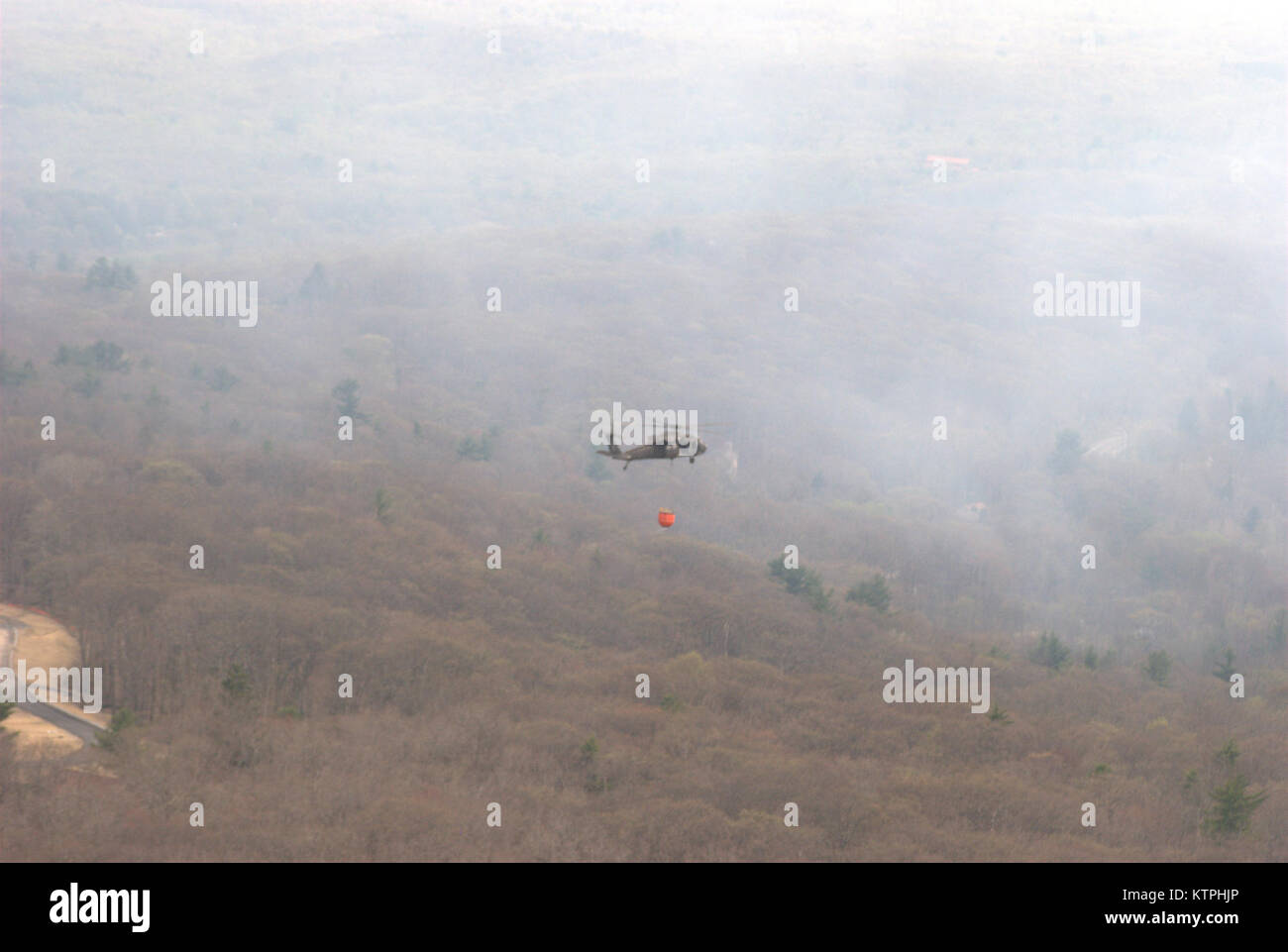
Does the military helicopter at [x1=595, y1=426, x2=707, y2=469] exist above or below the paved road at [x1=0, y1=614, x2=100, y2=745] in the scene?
above

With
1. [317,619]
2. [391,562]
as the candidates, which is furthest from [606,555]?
[317,619]

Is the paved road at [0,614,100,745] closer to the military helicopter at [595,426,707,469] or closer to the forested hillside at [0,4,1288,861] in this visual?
the forested hillside at [0,4,1288,861]

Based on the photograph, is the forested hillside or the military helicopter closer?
the military helicopter

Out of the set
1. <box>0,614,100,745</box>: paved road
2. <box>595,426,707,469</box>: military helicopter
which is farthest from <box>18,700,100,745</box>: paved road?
<box>595,426,707,469</box>: military helicopter

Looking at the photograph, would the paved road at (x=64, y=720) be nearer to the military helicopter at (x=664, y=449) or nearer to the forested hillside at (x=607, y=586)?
the forested hillside at (x=607, y=586)

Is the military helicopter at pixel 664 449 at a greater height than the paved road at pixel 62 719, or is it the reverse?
the military helicopter at pixel 664 449

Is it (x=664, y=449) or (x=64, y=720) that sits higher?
(x=664, y=449)

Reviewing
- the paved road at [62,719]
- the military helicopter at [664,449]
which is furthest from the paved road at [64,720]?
the military helicopter at [664,449]

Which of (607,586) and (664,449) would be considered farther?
(607,586)

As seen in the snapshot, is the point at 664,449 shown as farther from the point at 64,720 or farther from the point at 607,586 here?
the point at 607,586

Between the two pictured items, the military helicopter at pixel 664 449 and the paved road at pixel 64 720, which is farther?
the paved road at pixel 64 720

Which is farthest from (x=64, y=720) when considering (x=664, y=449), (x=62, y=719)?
(x=664, y=449)
